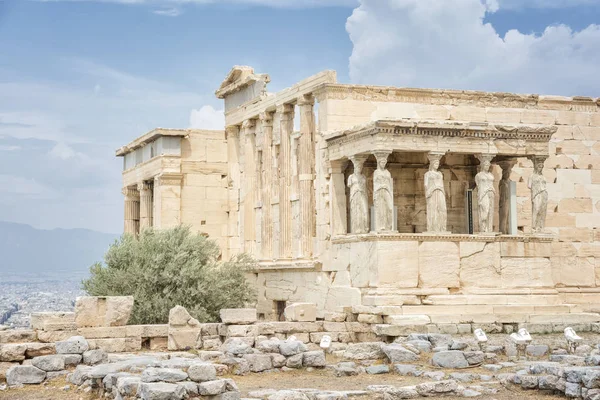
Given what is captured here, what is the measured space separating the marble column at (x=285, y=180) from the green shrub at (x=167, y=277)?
1406 mm

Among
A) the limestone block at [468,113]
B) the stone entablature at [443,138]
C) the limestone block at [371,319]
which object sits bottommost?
the limestone block at [371,319]

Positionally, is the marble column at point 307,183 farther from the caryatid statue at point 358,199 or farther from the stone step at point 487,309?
the stone step at point 487,309

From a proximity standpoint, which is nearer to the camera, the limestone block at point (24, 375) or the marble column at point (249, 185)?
the limestone block at point (24, 375)

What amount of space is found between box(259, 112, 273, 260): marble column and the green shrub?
1909 mm

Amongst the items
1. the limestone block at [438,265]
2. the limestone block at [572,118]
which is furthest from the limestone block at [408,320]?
the limestone block at [572,118]

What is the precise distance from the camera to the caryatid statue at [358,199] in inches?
867

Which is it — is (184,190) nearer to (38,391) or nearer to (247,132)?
(247,132)

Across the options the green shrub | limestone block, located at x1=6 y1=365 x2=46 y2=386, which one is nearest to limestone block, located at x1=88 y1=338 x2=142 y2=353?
limestone block, located at x1=6 y1=365 x2=46 y2=386

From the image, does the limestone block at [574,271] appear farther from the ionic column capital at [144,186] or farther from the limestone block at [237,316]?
the ionic column capital at [144,186]

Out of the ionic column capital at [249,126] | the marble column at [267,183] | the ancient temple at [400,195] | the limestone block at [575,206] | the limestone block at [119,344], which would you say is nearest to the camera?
the limestone block at [119,344]

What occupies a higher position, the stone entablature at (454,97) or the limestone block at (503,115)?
the stone entablature at (454,97)

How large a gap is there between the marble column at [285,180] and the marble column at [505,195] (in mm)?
5285

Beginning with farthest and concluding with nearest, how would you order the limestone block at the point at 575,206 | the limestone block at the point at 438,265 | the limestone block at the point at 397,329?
the limestone block at the point at 575,206, the limestone block at the point at 438,265, the limestone block at the point at 397,329

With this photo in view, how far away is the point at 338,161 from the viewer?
23.4 metres
